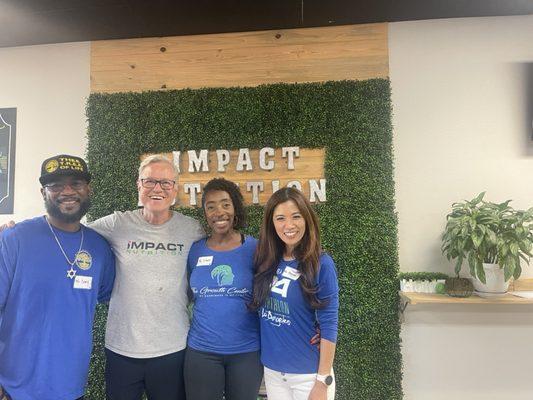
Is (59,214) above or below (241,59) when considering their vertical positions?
below

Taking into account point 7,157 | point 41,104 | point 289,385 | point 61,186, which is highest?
point 41,104

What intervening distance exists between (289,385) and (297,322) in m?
0.29

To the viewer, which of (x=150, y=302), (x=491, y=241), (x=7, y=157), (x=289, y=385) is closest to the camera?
(x=289, y=385)

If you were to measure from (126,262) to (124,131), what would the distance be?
1369 millimetres

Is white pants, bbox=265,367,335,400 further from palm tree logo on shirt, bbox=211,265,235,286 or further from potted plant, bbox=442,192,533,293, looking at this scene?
potted plant, bbox=442,192,533,293

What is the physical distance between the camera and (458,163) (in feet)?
8.65

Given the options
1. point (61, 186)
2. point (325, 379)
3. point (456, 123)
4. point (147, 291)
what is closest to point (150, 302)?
point (147, 291)

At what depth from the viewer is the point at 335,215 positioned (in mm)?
2592

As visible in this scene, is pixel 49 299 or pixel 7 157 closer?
pixel 49 299

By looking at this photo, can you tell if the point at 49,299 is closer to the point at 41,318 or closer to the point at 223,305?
the point at 41,318

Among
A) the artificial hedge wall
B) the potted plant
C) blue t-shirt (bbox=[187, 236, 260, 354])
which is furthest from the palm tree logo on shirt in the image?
the potted plant

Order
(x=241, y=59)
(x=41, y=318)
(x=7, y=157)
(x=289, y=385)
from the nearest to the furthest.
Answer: (x=41, y=318) → (x=289, y=385) → (x=241, y=59) → (x=7, y=157)

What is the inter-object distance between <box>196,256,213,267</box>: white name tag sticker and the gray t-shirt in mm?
89

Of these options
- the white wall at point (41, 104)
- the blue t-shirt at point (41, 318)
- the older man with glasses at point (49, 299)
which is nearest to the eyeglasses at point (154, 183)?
the older man with glasses at point (49, 299)
